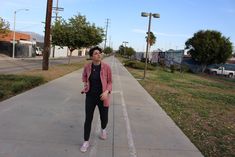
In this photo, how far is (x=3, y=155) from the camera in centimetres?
545

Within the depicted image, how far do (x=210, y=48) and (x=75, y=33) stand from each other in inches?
976

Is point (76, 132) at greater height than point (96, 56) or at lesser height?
Result: lesser

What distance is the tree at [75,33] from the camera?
37500 millimetres

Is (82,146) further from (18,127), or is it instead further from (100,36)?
(100,36)

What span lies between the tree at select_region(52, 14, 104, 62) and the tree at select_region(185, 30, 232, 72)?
21.4m

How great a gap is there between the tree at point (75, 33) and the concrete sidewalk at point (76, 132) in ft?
87.6

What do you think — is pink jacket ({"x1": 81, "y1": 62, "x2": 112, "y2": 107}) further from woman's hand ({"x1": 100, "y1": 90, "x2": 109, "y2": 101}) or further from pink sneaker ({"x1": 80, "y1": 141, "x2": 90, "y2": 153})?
pink sneaker ({"x1": 80, "y1": 141, "x2": 90, "y2": 153})

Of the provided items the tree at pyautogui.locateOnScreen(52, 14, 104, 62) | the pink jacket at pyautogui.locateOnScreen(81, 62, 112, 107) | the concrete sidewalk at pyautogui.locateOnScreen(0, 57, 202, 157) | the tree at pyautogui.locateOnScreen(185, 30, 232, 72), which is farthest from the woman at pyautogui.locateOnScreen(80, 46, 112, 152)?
the tree at pyautogui.locateOnScreen(185, 30, 232, 72)

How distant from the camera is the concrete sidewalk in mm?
5977

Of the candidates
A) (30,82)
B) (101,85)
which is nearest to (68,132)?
(101,85)

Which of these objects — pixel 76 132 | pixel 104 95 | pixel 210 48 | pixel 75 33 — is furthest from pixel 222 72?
pixel 104 95

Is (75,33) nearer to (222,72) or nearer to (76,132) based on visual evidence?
(222,72)

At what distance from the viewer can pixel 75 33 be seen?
37.8 meters

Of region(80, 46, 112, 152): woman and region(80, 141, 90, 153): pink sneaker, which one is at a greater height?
region(80, 46, 112, 152): woman
